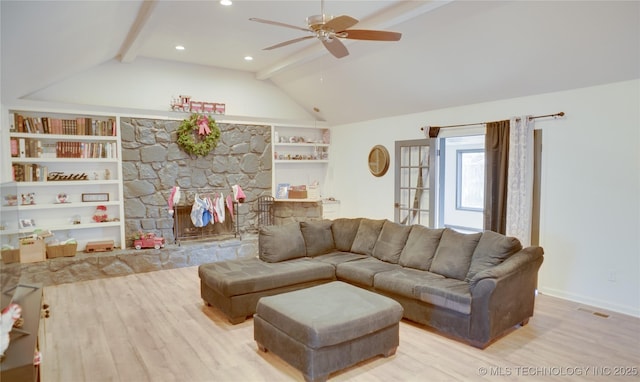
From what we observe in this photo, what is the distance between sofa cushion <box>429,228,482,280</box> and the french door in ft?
6.19

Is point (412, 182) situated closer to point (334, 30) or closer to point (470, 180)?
point (470, 180)

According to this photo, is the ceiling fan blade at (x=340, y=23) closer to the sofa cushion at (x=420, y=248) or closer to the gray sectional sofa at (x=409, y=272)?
the gray sectional sofa at (x=409, y=272)

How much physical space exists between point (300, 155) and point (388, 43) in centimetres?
356

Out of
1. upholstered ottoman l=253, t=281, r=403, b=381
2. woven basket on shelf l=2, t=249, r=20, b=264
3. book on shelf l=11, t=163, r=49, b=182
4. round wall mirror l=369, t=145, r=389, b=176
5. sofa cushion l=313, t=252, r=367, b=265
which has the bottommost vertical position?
upholstered ottoman l=253, t=281, r=403, b=381

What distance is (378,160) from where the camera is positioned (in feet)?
22.7

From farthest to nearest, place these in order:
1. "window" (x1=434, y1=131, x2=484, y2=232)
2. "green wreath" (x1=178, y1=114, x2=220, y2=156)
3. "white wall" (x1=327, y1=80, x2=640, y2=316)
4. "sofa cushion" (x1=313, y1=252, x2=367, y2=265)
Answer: "window" (x1=434, y1=131, x2=484, y2=232) < "green wreath" (x1=178, y1=114, x2=220, y2=156) < "sofa cushion" (x1=313, y1=252, x2=367, y2=265) < "white wall" (x1=327, y1=80, x2=640, y2=316)

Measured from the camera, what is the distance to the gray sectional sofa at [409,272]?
331 centimetres

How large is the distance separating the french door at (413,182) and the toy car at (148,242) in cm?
392

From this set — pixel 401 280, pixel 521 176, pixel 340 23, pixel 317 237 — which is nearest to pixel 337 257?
pixel 317 237

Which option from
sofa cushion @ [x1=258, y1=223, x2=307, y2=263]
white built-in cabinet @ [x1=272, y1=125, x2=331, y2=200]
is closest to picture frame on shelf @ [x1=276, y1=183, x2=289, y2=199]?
white built-in cabinet @ [x1=272, y1=125, x2=331, y2=200]

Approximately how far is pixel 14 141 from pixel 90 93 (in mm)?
1212

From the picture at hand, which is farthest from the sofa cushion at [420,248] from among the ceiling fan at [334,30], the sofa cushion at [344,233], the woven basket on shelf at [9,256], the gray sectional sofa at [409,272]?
the woven basket on shelf at [9,256]

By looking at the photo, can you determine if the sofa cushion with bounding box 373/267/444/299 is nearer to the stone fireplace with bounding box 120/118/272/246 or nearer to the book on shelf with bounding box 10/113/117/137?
A: the stone fireplace with bounding box 120/118/272/246

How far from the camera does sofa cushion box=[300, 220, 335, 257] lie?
4.94m
